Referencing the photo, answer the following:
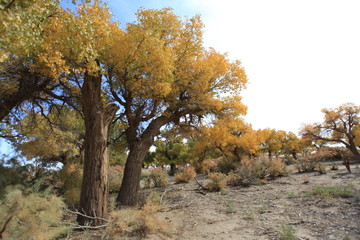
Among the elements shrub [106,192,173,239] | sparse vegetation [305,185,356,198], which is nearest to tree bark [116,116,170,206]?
shrub [106,192,173,239]

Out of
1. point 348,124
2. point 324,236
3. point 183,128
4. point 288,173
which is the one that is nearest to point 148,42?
point 183,128

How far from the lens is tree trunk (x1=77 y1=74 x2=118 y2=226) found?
5.50 metres

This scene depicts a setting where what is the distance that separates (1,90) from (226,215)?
8.68 m

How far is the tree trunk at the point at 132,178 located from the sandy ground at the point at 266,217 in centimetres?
134

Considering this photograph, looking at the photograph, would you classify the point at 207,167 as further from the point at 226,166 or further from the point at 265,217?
the point at 265,217

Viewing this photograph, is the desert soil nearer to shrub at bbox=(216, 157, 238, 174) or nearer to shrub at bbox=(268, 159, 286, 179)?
shrub at bbox=(268, 159, 286, 179)

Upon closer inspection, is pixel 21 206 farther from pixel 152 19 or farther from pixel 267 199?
pixel 267 199

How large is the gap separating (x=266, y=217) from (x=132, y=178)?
474 centimetres

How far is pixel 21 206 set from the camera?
11.8 ft

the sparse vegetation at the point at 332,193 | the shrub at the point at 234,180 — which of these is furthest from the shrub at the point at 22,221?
the shrub at the point at 234,180

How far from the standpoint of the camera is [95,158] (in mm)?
5789

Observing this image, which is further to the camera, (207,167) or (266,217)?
(207,167)

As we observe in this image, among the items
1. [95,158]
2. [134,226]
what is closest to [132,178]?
[95,158]

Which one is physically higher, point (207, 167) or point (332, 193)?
point (207, 167)
